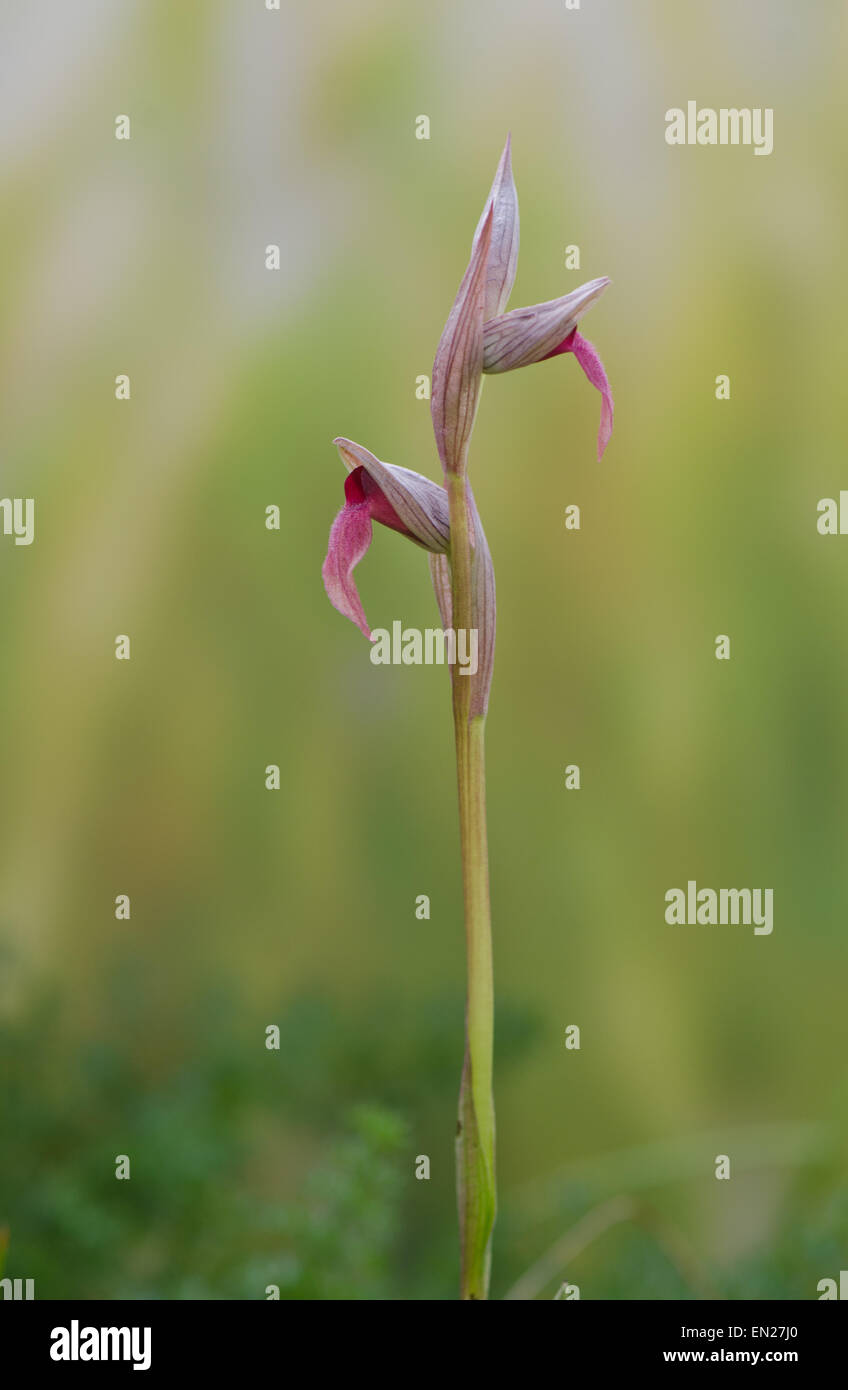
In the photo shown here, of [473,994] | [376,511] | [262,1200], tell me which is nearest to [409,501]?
[376,511]

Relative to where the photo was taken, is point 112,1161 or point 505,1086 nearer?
point 112,1161

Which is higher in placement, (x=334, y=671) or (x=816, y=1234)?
(x=334, y=671)

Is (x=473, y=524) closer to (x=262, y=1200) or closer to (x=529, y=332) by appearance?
(x=529, y=332)

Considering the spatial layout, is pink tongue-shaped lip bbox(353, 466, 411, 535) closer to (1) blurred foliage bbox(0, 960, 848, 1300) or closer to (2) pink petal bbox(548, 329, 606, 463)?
(2) pink petal bbox(548, 329, 606, 463)

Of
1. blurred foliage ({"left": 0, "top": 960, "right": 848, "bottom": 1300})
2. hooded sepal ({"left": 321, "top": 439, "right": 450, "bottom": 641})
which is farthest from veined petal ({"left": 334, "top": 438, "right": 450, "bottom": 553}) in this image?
blurred foliage ({"left": 0, "top": 960, "right": 848, "bottom": 1300})

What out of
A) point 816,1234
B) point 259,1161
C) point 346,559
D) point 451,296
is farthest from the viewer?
point 451,296
